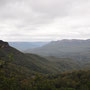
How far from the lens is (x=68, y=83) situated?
12631cm

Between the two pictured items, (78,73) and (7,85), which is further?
(78,73)

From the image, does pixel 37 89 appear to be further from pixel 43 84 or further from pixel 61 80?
pixel 61 80

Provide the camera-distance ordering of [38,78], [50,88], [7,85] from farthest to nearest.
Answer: [38,78], [50,88], [7,85]

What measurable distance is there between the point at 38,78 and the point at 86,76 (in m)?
48.2

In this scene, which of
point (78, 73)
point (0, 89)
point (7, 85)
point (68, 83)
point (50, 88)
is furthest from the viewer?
point (78, 73)

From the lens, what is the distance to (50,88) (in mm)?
100000

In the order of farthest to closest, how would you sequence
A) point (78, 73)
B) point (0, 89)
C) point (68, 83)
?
1. point (78, 73)
2. point (68, 83)
3. point (0, 89)

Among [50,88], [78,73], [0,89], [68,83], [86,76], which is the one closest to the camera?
[0,89]

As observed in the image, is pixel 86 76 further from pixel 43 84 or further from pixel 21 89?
pixel 21 89

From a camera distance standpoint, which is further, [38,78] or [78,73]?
[78,73]

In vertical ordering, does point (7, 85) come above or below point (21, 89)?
above

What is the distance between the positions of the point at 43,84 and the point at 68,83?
105 feet

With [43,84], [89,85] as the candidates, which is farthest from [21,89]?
[89,85]

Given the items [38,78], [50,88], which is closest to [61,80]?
[38,78]
